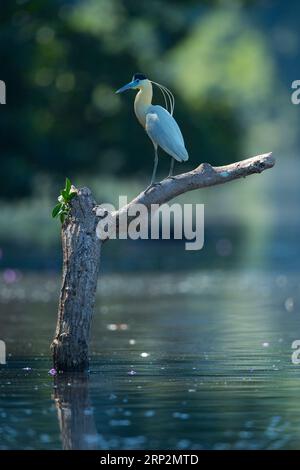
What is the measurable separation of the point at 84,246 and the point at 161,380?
4.53 feet

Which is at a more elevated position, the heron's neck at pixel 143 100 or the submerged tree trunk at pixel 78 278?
the heron's neck at pixel 143 100

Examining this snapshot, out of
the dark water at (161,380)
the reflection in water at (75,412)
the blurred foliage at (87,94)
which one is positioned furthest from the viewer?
the blurred foliage at (87,94)

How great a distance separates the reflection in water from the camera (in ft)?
36.2

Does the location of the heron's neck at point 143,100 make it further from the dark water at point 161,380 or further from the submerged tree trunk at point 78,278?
the dark water at point 161,380

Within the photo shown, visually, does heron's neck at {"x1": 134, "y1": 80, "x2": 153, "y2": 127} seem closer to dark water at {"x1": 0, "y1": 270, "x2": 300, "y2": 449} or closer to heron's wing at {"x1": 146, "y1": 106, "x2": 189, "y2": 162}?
heron's wing at {"x1": 146, "y1": 106, "x2": 189, "y2": 162}

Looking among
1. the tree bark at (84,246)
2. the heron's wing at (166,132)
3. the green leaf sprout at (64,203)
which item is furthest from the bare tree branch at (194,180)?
the heron's wing at (166,132)

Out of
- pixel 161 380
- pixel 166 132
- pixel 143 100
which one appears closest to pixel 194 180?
pixel 166 132

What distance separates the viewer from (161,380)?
13.9m

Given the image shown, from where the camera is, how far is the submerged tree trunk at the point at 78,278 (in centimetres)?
1420

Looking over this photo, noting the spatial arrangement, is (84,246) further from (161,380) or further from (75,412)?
(75,412)

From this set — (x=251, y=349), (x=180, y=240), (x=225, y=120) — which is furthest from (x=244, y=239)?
(x=251, y=349)

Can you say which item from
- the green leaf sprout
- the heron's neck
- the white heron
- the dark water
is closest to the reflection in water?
the dark water

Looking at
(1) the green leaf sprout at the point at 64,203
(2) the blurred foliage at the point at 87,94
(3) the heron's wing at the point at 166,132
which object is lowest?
(1) the green leaf sprout at the point at 64,203

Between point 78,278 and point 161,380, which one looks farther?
point 78,278
